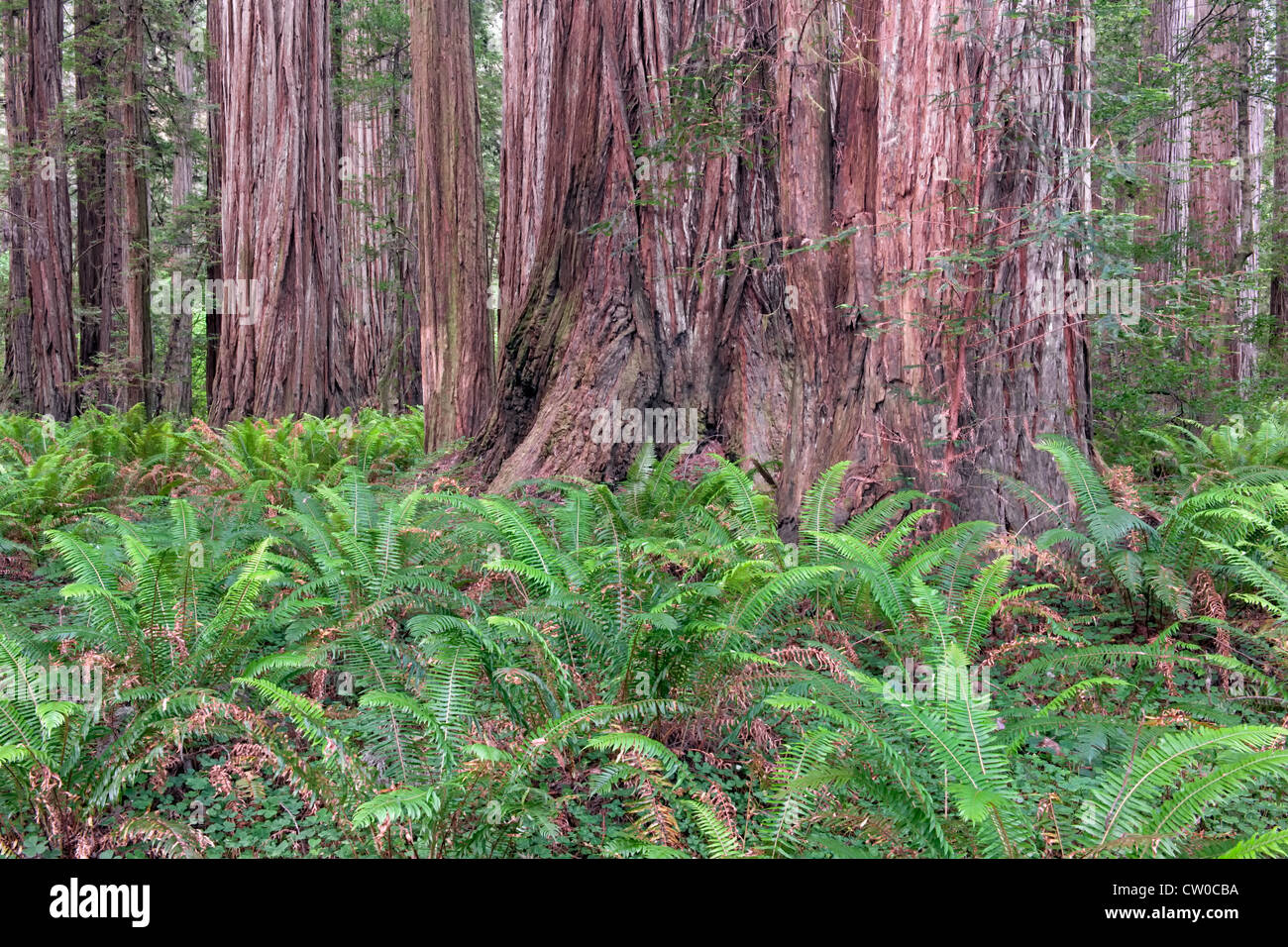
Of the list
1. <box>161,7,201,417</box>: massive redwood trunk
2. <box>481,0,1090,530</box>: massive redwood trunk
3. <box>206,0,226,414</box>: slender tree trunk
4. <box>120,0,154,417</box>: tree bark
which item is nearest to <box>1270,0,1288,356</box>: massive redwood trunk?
<box>481,0,1090,530</box>: massive redwood trunk

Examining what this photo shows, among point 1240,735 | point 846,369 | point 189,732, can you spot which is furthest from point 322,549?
point 1240,735

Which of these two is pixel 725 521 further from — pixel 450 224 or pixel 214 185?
pixel 214 185

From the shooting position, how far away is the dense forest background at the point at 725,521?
2.41m

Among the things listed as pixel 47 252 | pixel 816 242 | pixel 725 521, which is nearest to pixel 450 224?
pixel 816 242

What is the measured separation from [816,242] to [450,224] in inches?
167

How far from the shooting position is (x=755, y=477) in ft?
18.1

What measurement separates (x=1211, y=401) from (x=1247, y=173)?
8.01m

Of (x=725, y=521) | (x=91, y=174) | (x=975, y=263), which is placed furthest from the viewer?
(x=91, y=174)

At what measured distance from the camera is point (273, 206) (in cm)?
983

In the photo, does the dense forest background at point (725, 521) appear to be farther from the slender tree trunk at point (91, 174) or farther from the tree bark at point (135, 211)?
the slender tree trunk at point (91, 174)

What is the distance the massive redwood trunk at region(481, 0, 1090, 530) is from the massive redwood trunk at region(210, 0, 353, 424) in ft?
14.3

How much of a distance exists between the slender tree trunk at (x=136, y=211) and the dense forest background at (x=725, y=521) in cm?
510

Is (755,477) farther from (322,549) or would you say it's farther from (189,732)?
(189,732)

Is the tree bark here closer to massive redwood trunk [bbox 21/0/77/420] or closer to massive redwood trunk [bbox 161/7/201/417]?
massive redwood trunk [bbox 161/7/201/417]
